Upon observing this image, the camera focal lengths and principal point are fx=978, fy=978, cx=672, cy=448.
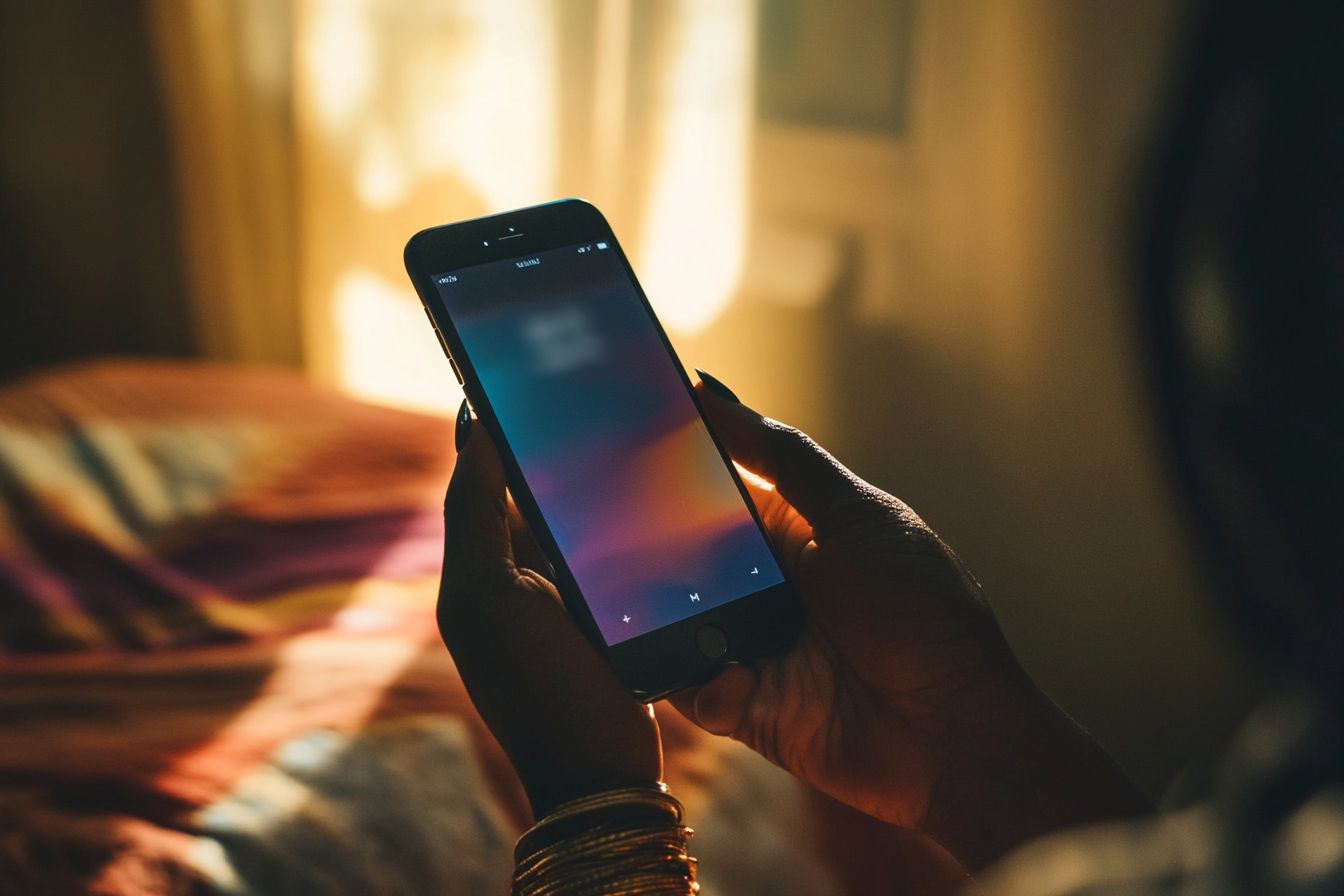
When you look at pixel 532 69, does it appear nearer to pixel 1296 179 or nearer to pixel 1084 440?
pixel 1084 440

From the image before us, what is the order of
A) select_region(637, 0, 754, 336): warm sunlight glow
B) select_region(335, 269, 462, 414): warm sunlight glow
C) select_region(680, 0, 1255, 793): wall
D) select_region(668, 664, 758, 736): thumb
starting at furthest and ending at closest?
select_region(335, 269, 462, 414): warm sunlight glow
select_region(637, 0, 754, 336): warm sunlight glow
select_region(680, 0, 1255, 793): wall
select_region(668, 664, 758, 736): thumb

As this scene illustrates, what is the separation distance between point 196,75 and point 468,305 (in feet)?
6.64

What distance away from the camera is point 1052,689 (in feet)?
4.60

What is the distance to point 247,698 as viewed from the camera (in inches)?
36.6

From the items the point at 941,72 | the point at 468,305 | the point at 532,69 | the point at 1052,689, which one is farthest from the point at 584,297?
the point at 532,69

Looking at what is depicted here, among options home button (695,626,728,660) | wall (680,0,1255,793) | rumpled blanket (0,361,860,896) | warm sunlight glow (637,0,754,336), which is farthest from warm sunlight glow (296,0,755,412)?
home button (695,626,728,660)

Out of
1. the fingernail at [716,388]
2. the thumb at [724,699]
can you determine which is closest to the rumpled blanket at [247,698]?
the thumb at [724,699]

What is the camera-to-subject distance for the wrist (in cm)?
55

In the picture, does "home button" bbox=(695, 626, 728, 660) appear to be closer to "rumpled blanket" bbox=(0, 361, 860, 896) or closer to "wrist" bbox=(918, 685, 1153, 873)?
"wrist" bbox=(918, 685, 1153, 873)

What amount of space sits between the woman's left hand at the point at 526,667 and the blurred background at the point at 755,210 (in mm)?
932

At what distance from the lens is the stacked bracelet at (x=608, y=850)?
51 cm

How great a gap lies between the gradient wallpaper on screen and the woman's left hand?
27 millimetres

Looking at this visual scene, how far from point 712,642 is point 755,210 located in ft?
3.71

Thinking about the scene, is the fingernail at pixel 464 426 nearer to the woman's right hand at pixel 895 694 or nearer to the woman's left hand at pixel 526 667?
the woman's left hand at pixel 526 667
